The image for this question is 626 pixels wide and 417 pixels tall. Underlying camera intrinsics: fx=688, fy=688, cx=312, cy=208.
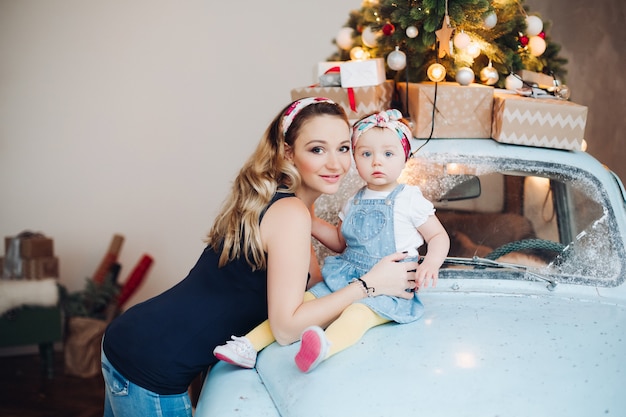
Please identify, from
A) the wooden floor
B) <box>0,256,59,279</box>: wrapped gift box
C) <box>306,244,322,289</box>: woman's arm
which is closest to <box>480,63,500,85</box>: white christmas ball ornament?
<box>306,244,322,289</box>: woman's arm

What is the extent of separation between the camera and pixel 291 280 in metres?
1.91

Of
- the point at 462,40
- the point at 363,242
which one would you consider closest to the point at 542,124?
the point at 462,40

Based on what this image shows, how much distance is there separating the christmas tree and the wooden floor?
2692 mm

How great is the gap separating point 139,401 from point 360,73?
5.24 ft

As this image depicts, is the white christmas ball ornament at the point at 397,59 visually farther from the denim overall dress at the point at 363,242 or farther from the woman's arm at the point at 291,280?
the woman's arm at the point at 291,280

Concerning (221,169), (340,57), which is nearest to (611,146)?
(340,57)

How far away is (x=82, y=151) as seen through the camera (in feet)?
16.9

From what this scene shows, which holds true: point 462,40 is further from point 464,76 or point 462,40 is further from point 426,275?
point 426,275

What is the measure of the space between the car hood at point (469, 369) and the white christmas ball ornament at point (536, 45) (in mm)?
1700

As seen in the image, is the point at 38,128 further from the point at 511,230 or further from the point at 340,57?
the point at 511,230

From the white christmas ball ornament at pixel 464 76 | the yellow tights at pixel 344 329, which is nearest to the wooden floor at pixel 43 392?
the yellow tights at pixel 344 329

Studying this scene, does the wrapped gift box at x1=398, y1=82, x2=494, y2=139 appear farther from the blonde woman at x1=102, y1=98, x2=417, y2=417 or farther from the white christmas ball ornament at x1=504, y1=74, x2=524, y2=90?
the blonde woman at x1=102, y1=98, x2=417, y2=417

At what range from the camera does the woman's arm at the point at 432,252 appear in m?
2.06

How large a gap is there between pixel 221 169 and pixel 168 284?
1.00 meters
